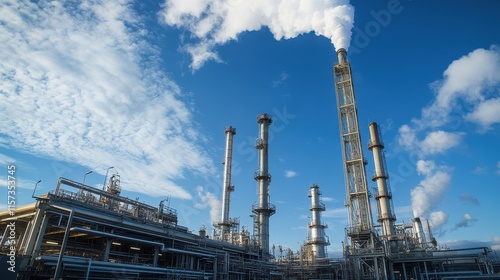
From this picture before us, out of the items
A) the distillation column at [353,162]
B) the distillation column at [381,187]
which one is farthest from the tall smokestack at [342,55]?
the distillation column at [381,187]

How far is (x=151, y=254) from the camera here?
26750mm

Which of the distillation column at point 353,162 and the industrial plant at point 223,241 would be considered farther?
the distillation column at point 353,162

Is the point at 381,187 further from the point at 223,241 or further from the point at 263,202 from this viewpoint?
the point at 223,241

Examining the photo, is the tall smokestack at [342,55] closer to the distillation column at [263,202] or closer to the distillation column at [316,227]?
the distillation column at [263,202]

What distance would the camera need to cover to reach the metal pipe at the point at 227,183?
4703 centimetres

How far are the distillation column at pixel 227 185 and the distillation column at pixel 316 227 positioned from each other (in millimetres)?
15933

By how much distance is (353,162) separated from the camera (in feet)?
127

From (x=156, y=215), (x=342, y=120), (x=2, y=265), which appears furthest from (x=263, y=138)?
(x=2, y=265)

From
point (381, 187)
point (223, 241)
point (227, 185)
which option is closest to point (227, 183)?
point (227, 185)

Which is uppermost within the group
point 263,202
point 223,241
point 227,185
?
point 227,185

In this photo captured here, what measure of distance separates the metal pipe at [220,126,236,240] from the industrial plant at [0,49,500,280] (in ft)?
0.54

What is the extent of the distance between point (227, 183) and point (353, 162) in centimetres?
2081

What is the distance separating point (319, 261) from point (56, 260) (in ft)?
98.9

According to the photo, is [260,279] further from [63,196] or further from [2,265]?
[2,265]
